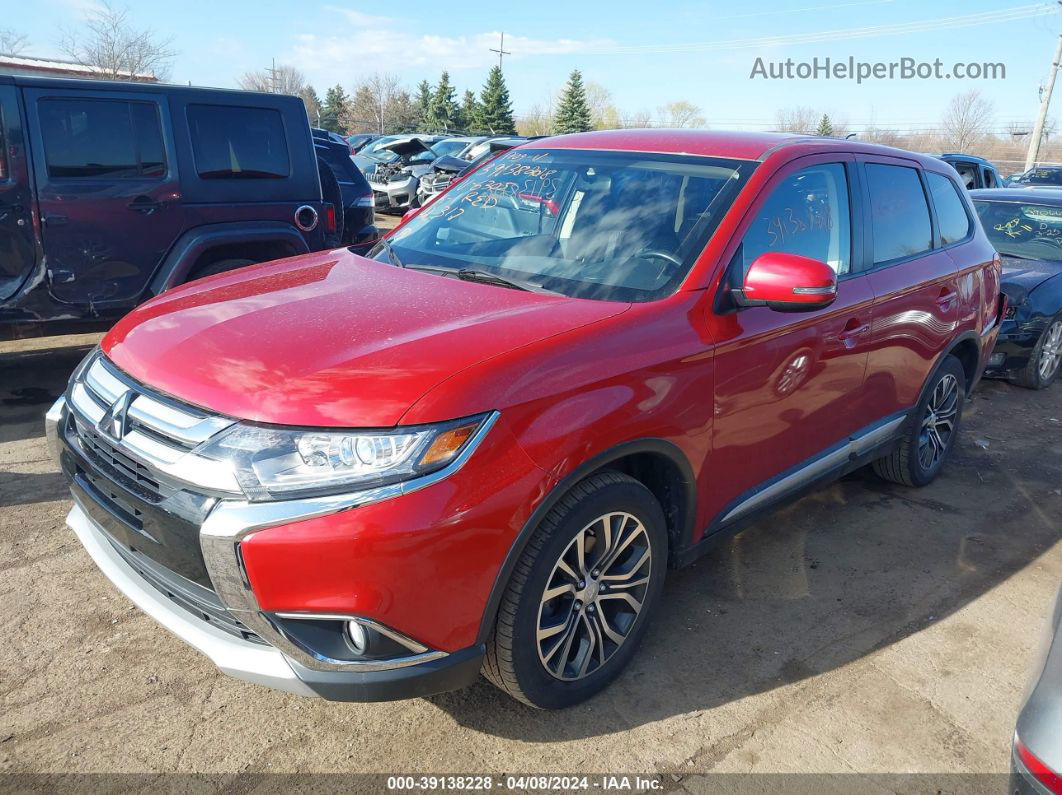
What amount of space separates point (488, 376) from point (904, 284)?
2608 millimetres

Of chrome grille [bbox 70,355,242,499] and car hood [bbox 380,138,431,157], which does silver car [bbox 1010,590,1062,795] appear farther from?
car hood [bbox 380,138,431,157]

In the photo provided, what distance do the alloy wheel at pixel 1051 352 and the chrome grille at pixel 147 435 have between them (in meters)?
7.22

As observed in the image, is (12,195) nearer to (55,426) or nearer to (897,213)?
(55,426)

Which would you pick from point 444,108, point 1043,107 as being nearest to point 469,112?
point 444,108

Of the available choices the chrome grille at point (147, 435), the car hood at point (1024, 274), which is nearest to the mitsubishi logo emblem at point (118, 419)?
the chrome grille at point (147, 435)

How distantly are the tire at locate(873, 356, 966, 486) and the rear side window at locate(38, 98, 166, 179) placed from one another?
510cm

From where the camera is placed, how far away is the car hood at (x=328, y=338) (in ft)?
7.14

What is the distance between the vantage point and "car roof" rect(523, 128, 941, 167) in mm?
3361

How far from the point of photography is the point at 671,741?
263 centimetres

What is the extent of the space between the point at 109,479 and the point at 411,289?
118 centimetres

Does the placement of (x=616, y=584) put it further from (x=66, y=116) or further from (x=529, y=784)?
(x=66, y=116)

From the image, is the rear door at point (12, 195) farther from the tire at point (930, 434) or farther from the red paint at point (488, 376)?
the tire at point (930, 434)

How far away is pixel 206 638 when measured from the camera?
2.30 m

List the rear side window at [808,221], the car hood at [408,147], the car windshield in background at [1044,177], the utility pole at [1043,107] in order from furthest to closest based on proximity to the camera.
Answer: the utility pole at [1043,107]
the car windshield in background at [1044,177]
the car hood at [408,147]
the rear side window at [808,221]
